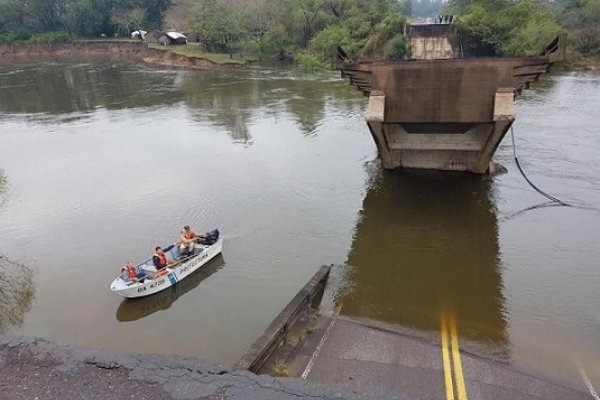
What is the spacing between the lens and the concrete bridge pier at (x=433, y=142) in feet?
60.1

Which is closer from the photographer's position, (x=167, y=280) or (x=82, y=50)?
(x=167, y=280)

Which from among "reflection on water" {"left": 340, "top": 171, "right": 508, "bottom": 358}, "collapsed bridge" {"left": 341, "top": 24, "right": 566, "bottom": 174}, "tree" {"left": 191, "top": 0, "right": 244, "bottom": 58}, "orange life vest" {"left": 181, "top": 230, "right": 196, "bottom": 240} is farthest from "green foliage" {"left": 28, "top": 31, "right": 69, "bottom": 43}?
"orange life vest" {"left": 181, "top": 230, "right": 196, "bottom": 240}

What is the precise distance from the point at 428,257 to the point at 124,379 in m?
10.7

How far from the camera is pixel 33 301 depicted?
14039 millimetres

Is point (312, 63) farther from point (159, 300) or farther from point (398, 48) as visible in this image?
point (159, 300)

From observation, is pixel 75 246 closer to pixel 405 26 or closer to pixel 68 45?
pixel 405 26

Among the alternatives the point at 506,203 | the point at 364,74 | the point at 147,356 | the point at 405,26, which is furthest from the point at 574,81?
the point at 147,356

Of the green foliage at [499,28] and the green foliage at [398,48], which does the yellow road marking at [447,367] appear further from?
the green foliage at [499,28]

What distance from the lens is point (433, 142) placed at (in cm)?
2056

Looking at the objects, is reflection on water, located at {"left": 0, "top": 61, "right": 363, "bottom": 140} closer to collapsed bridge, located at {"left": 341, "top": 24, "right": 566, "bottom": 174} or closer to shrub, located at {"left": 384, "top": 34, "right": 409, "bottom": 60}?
shrub, located at {"left": 384, "top": 34, "right": 409, "bottom": 60}

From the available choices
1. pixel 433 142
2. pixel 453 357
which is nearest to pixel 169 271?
pixel 453 357

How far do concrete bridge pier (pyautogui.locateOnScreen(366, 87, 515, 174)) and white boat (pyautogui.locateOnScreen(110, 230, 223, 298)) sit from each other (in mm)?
7697

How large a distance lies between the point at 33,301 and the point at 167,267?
12.8 feet

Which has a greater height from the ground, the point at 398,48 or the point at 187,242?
the point at 398,48
